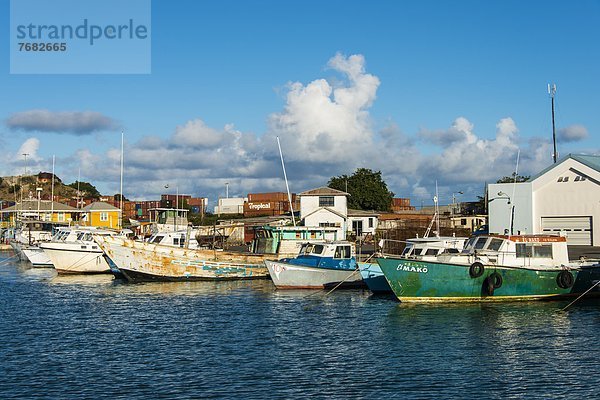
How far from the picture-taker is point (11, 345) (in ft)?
77.6

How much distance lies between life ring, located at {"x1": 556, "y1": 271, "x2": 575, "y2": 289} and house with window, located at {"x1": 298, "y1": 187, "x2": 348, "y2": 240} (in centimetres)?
3763

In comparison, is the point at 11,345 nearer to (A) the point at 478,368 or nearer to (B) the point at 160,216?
(A) the point at 478,368

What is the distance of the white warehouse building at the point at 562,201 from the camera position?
4809cm

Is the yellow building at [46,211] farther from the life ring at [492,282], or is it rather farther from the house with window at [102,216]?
the life ring at [492,282]

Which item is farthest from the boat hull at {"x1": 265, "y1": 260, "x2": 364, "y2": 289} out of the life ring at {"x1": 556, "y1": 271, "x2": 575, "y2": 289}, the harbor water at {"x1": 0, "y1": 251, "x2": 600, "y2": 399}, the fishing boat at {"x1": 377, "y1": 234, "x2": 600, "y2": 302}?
the life ring at {"x1": 556, "y1": 271, "x2": 575, "y2": 289}

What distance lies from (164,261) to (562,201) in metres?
28.2

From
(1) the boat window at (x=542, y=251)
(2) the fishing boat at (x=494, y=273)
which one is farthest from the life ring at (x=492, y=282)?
(1) the boat window at (x=542, y=251)

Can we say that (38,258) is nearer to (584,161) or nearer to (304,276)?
(304,276)

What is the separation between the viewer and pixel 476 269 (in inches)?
1203

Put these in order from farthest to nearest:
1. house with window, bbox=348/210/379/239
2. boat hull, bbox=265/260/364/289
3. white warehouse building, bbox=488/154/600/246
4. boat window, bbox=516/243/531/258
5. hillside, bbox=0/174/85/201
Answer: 1. hillside, bbox=0/174/85/201
2. house with window, bbox=348/210/379/239
3. white warehouse building, bbox=488/154/600/246
4. boat hull, bbox=265/260/364/289
5. boat window, bbox=516/243/531/258

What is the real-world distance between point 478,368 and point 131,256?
29509 millimetres

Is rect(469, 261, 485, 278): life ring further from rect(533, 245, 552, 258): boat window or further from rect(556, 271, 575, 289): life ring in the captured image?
rect(556, 271, 575, 289): life ring

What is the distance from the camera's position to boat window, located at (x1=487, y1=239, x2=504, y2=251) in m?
31.9

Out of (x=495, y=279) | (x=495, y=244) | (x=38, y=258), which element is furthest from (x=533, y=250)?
(x=38, y=258)
